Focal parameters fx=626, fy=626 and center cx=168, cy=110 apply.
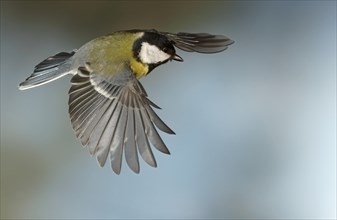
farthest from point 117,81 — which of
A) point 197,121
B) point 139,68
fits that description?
point 197,121

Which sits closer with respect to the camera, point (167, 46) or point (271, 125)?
point (167, 46)

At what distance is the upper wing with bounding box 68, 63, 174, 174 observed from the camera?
585 mm

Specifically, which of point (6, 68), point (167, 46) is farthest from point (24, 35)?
point (167, 46)

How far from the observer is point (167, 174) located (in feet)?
3.34

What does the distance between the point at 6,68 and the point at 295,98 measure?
2.04ft

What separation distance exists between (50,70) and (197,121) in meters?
0.44

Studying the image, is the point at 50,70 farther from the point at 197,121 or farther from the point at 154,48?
the point at 197,121

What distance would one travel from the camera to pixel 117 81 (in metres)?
→ 0.75

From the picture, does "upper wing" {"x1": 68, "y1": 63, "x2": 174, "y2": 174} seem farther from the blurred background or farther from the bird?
the blurred background

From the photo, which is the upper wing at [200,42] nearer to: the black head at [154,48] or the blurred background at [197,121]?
the black head at [154,48]

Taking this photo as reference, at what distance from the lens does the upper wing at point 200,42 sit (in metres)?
0.63

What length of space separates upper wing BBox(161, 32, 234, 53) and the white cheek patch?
0.02 m

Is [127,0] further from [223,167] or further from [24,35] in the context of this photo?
[223,167]

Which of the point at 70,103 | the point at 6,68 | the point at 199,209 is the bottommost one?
the point at 199,209
